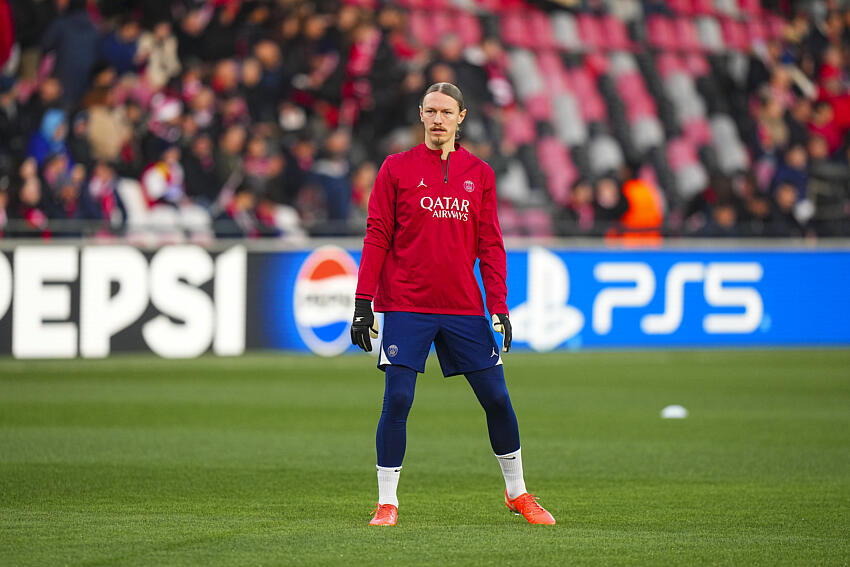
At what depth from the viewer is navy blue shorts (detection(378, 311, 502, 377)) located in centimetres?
664

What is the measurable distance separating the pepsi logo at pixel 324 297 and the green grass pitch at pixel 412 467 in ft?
2.17

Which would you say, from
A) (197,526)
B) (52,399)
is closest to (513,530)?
(197,526)

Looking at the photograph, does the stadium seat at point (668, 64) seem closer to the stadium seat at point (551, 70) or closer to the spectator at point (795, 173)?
the stadium seat at point (551, 70)

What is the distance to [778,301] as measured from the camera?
1891cm

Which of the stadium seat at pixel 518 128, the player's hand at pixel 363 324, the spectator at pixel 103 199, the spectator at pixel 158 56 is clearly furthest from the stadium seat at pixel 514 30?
the player's hand at pixel 363 324

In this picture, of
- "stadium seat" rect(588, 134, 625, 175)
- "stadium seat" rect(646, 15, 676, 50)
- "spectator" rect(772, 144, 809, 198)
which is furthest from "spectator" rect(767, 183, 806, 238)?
"stadium seat" rect(646, 15, 676, 50)

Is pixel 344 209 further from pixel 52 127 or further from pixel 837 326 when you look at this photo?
pixel 837 326

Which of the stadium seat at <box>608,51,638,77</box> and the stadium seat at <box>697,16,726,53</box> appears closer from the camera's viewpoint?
the stadium seat at <box>608,51,638,77</box>

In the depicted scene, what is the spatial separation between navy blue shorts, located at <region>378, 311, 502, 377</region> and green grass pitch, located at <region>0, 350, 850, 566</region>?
76cm

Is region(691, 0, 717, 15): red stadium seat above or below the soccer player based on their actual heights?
above

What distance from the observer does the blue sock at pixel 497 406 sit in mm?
6770

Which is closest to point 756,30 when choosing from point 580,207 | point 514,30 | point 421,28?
point 514,30

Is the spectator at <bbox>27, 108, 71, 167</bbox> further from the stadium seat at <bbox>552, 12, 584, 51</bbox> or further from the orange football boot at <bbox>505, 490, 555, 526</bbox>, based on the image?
the stadium seat at <bbox>552, 12, 584, 51</bbox>

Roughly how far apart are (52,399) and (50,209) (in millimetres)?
3600
